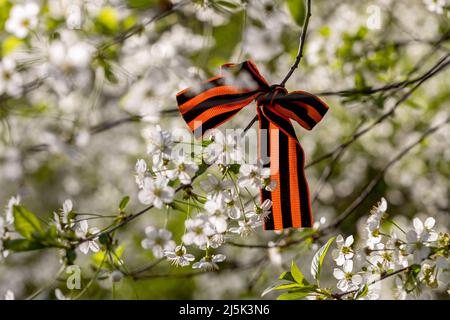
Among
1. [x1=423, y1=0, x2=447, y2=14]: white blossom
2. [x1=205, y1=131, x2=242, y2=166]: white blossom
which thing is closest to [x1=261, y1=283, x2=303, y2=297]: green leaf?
[x1=205, y1=131, x2=242, y2=166]: white blossom

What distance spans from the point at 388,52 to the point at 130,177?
1.97 meters

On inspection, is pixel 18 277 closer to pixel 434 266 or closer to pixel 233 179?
pixel 233 179

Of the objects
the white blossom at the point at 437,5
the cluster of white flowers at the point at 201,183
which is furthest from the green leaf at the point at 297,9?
the cluster of white flowers at the point at 201,183

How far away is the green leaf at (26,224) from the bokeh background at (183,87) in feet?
0.42

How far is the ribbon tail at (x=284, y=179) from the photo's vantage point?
38.5 inches

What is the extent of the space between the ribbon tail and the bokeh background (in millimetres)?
138

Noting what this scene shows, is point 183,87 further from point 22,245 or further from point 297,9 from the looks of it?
point 22,245

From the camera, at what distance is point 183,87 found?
1.71 meters

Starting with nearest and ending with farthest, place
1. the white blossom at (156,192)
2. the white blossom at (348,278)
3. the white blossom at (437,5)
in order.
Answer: the white blossom at (156,192)
the white blossom at (348,278)
the white blossom at (437,5)

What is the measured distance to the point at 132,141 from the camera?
3.06 m

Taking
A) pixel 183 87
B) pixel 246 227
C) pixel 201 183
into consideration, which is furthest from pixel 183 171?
pixel 183 87

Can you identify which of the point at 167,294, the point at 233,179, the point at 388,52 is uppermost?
the point at 388,52

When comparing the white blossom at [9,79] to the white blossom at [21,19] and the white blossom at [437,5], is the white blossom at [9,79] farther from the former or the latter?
the white blossom at [437,5]
